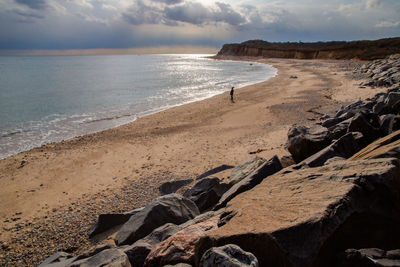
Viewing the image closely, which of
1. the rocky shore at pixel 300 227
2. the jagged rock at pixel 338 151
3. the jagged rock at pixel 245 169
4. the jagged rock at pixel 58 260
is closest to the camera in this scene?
the rocky shore at pixel 300 227

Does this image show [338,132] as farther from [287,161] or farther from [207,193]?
[207,193]

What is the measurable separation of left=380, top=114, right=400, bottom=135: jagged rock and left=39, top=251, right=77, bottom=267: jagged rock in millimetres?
9258

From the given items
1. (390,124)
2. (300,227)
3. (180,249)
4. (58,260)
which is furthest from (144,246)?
(390,124)

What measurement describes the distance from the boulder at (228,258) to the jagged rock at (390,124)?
22.2 feet

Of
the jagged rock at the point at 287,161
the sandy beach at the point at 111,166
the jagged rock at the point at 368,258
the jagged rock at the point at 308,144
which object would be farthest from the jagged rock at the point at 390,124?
the jagged rock at the point at 368,258

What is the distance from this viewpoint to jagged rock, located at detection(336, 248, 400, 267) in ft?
9.22

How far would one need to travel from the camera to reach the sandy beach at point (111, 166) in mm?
7707

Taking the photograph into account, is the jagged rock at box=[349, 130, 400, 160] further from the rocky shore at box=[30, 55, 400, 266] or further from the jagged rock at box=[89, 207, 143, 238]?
the jagged rock at box=[89, 207, 143, 238]

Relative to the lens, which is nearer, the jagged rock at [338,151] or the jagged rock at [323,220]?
the jagged rock at [323,220]

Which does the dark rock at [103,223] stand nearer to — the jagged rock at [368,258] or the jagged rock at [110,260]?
the jagged rock at [110,260]

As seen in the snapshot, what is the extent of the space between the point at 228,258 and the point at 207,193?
457 cm

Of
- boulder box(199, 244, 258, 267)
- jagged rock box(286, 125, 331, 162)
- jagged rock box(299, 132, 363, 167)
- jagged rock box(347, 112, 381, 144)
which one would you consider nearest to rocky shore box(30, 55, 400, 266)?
boulder box(199, 244, 258, 267)

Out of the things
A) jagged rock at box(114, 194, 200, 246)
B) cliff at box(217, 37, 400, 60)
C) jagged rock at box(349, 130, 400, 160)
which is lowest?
jagged rock at box(114, 194, 200, 246)

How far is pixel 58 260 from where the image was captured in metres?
6.07
